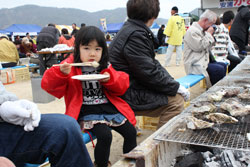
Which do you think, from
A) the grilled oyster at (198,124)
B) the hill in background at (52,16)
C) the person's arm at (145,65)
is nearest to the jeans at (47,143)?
the grilled oyster at (198,124)

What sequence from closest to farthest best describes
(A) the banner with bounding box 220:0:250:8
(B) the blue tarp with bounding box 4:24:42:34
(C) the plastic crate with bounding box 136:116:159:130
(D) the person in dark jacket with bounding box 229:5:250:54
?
(C) the plastic crate with bounding box 136:116:159:130
(D) the person in dark jacket with bounding box 229:5:250:54
(A) the banner with bounding box 220:0:250:8
(B) the blue tarp with bounding box 4:24:42:34

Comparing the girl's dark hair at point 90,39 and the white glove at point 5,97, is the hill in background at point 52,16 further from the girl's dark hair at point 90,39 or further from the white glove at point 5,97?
the white glove at point 5,97

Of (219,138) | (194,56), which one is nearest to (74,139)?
(219,138)

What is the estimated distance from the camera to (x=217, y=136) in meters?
1.53

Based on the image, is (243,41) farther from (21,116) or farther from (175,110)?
(21,116)

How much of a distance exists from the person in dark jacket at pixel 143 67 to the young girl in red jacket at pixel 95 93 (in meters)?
0.25

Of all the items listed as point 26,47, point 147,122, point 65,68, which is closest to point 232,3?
point 26,47

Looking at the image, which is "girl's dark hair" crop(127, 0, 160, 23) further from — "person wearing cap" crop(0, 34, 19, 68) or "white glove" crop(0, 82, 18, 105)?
"person wearing cap" crop(0, 34, 19, 68)

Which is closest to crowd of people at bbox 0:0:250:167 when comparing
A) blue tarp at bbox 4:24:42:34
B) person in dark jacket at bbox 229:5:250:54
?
person in dark jacket at bbox 229:5:250:54

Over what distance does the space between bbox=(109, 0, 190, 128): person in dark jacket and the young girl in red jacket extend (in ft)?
0.82

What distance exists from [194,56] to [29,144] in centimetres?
378

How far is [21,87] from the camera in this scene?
7.22m

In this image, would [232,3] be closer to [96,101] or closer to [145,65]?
[145,65]

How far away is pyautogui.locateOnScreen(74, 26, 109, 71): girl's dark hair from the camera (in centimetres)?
210
